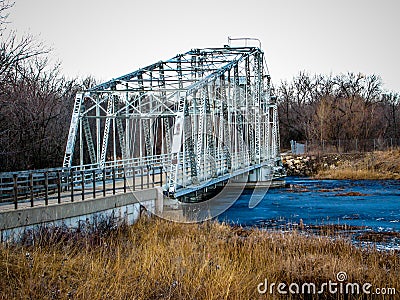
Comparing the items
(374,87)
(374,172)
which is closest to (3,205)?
(374,172)

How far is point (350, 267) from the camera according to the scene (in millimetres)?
13844

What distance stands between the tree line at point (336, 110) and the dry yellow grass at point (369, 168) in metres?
8.39

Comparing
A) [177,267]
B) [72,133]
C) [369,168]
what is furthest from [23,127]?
[369,168]

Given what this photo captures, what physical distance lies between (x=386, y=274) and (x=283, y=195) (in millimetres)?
26545

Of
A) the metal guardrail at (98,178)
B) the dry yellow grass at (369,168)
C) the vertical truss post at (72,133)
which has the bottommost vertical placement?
the dry yellow grass at (369,168)

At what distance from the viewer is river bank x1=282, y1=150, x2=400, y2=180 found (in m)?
52.1

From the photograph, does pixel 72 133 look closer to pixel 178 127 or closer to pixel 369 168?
pixel 178 127

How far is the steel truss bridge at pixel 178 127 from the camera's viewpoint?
24.1 m

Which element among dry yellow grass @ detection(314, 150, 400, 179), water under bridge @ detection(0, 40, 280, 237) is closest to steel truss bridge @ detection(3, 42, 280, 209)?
water under bridge @ detection(0, 40, 280, 237)

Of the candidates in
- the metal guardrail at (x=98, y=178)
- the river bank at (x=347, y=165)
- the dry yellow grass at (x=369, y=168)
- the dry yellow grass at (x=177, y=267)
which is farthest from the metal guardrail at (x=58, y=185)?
the river bank at (x=347, y=165)

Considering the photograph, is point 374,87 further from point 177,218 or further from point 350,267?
point 350,267

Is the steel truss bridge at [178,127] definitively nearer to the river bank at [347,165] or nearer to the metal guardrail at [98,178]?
the metal guardrail at [98,178]

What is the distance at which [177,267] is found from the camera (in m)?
12.5

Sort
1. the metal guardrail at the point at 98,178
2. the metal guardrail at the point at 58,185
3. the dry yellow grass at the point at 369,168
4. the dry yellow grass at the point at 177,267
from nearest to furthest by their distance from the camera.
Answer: the dry yellow grass at the point at 177,267 → the metal guardrail at the point at 58,185 → the metal guardrail at the point at 98,178 → the dry yellow grass at the point at 369,168
